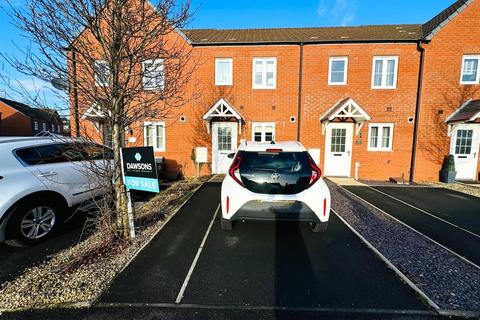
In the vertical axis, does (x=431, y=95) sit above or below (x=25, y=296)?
above

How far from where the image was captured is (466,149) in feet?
31.6

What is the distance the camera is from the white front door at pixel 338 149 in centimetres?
998

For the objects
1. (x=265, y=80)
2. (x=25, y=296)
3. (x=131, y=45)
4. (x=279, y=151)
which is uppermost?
(x=265, y=80)

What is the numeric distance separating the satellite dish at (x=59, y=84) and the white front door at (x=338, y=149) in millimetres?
9467

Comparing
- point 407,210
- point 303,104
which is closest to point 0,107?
point 303,104

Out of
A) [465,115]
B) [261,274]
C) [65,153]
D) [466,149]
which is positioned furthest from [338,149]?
[65,153]

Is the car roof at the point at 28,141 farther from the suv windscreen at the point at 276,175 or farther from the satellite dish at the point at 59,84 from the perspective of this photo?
the suv windscreen at the point at 276,175

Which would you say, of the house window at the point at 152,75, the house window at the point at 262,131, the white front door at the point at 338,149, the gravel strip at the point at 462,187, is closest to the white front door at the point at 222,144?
the house window at the point at 262,131

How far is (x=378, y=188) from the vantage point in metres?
8.30

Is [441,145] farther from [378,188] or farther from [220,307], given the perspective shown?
[220,307]

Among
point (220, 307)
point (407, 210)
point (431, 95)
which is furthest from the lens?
point (431, 95)

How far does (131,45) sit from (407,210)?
7214mm

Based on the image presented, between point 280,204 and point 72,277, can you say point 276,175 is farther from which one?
point 72,277

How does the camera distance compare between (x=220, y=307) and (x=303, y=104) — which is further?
(x=303, y=104)
